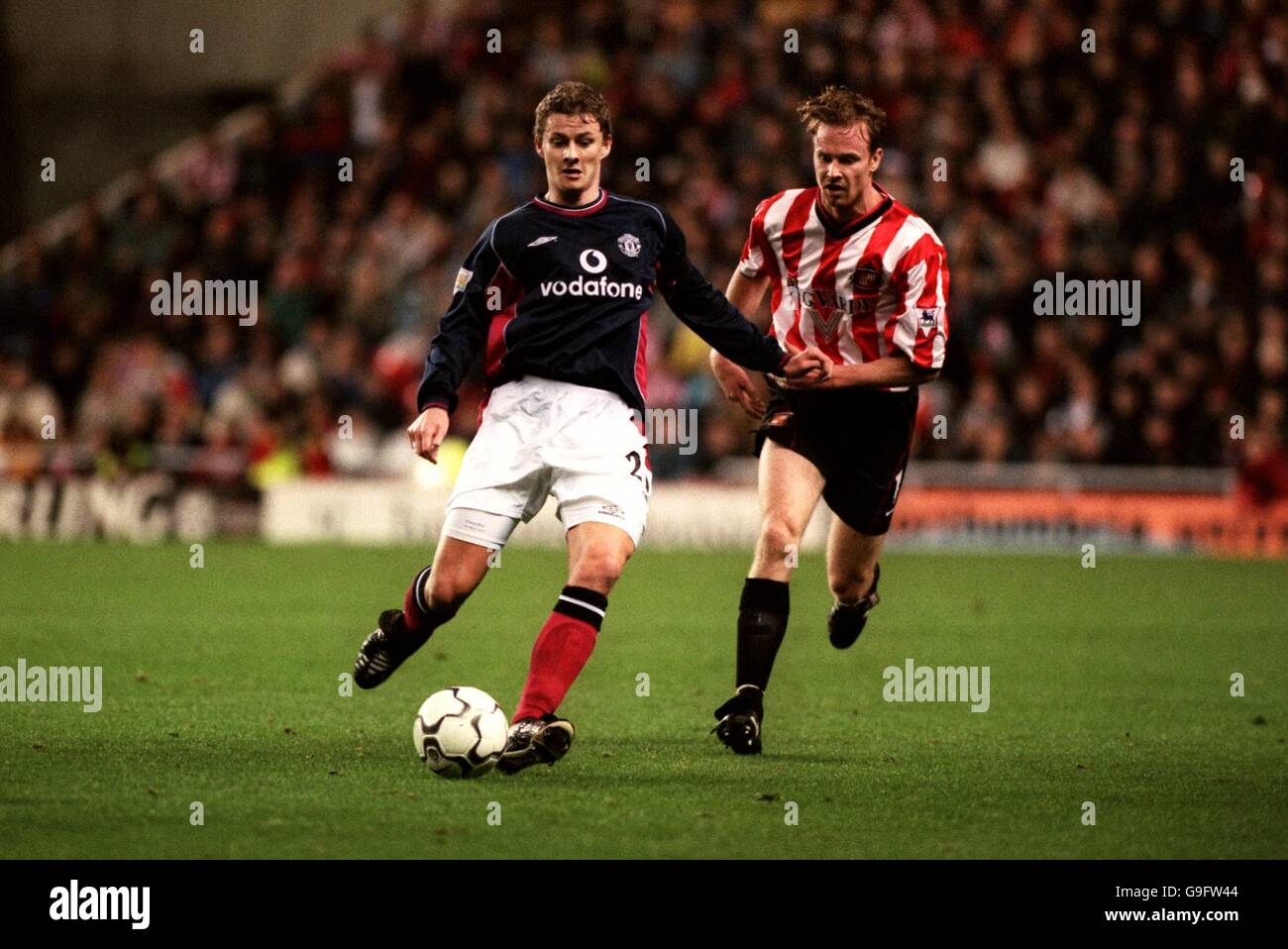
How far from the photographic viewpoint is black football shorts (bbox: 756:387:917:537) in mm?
7281

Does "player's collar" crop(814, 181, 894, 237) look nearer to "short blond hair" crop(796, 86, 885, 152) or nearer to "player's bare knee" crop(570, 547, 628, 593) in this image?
"short blond hair" crop(796, 86, 885, 152)

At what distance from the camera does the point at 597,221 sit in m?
6.37

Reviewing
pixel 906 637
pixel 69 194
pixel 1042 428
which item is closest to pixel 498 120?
pixel 69 194

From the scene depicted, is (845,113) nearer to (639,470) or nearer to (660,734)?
(639,470)

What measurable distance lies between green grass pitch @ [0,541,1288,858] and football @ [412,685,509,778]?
80mm

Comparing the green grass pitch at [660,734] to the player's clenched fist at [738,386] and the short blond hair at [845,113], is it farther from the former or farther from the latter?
the short blond hair at [845,113]

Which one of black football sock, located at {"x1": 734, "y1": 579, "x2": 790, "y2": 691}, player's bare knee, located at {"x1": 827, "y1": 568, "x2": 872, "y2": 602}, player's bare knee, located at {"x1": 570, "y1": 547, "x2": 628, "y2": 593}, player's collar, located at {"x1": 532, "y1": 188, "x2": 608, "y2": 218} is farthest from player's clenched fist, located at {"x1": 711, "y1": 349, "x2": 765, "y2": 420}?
player's bare knee, located at {"x1": 570, "y1": 547, "x2": 628, "y2": 593}

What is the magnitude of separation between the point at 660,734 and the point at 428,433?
1624 millimetres

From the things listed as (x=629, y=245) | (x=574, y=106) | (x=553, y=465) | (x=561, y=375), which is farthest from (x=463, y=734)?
(x=574, y=106)

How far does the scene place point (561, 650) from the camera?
613cm

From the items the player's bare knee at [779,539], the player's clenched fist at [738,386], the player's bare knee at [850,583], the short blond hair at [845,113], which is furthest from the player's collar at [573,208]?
the player's bare knee at [850,583]

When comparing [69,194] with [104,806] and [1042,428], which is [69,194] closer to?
[1042,428]

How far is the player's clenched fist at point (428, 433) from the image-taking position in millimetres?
6080

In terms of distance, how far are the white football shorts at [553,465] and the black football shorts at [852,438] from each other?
104 centimetres
